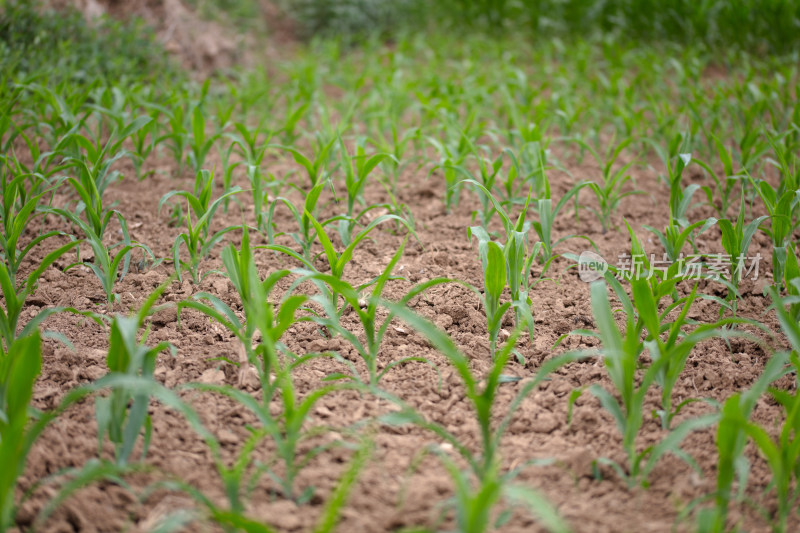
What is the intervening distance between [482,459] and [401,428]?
0.80ft

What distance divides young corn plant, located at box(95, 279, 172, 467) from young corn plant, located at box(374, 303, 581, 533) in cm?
55

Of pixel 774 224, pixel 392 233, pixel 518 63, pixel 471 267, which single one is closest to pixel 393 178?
pixel 392 233

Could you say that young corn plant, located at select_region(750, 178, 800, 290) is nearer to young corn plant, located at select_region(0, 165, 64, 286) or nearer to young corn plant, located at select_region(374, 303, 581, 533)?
young corn plant, located at select_region(374, 303, 581, 533)

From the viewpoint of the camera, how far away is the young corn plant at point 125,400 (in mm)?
1376

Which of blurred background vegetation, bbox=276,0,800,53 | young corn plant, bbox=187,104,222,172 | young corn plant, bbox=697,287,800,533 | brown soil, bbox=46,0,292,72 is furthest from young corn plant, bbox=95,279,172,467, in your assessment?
blurred background vegetation, bbox=276,0,800,53

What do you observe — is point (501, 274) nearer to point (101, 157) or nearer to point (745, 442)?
point (745, 442)

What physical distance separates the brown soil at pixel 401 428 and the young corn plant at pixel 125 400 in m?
0.09

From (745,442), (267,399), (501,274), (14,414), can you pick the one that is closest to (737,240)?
(501,274)

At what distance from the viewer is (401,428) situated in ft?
5.67

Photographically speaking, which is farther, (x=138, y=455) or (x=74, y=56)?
(x=74, y=56)

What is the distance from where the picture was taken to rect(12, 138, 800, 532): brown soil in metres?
1.43

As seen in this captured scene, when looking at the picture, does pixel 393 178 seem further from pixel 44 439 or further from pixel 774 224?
pixel 44 439

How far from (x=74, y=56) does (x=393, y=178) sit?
2.52 m

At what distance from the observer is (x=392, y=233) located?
9.59 ft
